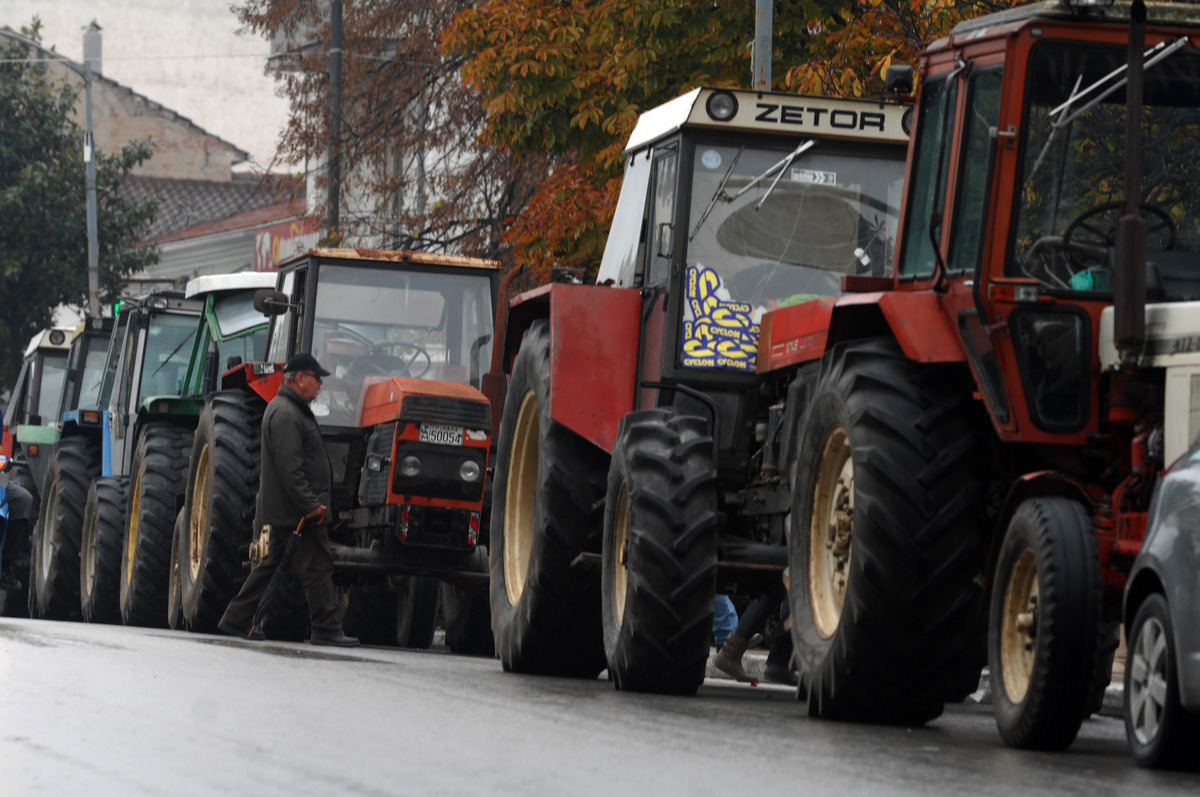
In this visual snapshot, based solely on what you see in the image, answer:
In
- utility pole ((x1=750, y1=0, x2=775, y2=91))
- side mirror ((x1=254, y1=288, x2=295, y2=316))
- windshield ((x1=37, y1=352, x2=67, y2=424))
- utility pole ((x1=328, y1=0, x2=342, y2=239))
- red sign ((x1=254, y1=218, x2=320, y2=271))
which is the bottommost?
side mirror ((x1=254, y1=288, x2=295, y2=316))

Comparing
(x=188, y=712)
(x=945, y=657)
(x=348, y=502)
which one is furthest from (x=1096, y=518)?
(x=348, y=502)

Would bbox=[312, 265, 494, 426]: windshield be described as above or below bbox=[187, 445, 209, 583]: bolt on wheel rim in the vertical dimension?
above

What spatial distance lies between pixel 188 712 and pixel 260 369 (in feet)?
26.4

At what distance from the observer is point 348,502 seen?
16.0 m

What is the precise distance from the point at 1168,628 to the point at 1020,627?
0.73 meters

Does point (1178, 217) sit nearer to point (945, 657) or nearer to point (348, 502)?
point (945, 657)

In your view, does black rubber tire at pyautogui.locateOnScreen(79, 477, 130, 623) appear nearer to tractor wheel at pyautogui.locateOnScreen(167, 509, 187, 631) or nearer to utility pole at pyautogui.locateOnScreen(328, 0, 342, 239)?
tractor wheel at pyautogui.locateOnScreen(167, 509, 187, 631)

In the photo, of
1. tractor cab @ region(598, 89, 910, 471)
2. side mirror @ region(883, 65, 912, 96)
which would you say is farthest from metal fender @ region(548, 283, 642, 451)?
side mirror @ region(883, 65, 912, 96)

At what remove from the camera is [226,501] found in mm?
16062

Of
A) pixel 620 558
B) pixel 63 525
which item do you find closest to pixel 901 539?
pixel 620 558

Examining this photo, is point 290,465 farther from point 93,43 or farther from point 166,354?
point 93,43

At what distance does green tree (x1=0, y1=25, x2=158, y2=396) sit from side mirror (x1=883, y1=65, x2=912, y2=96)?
35.3m

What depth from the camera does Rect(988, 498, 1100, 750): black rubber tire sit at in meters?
7.45

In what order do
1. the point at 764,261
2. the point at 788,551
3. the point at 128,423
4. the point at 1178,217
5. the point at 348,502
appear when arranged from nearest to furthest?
the point at 1178,217 → the point at 788,551 → the point at 764,261 → the point at 348,502 → the point at 128,423
